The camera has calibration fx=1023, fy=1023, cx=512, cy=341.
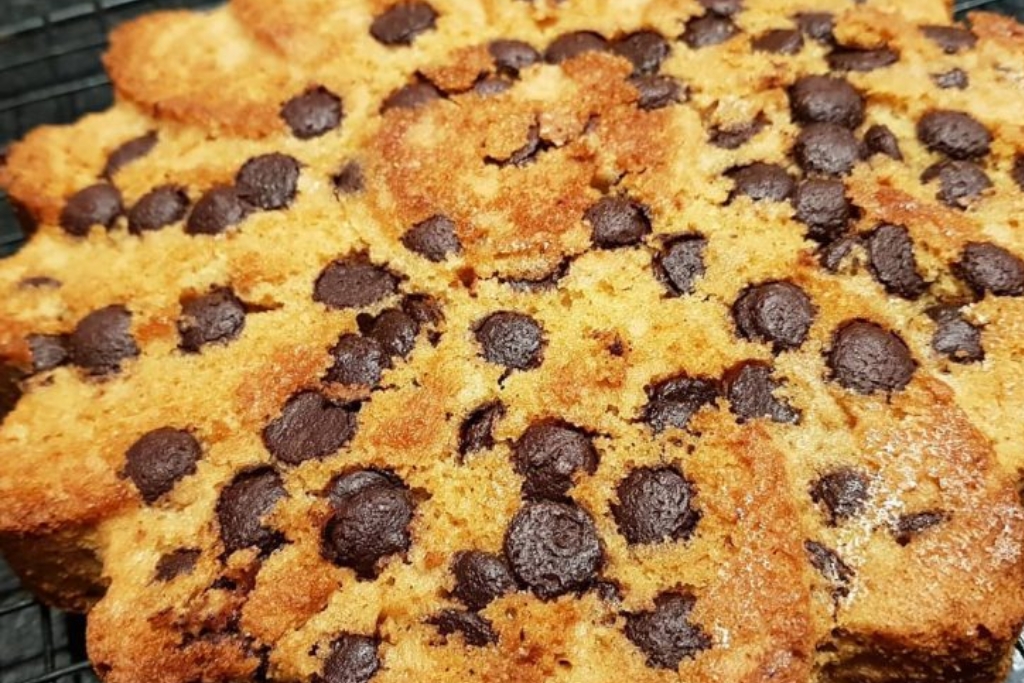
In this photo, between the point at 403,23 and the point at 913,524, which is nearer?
the point at 913,524

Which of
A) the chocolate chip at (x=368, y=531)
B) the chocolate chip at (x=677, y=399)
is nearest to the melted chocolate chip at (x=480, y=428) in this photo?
the chocolate chip at (x=368, y=531)

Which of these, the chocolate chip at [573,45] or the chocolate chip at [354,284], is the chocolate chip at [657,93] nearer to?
the chocolate chip at [573,45]

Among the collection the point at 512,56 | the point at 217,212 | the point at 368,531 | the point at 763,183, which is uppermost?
the point at 512,56

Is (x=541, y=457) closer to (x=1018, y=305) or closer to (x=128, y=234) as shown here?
(x=1018, y=305)

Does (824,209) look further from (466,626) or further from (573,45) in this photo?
(466,626)

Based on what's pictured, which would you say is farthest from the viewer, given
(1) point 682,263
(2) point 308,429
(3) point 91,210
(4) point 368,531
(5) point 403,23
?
(5) point 403,23

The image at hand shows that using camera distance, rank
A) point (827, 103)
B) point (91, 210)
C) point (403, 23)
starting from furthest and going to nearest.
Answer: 1. point (403, 23)
2. point (91, 210)
3. point (827, 103)

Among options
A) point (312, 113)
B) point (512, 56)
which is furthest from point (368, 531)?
point (512, 56)
